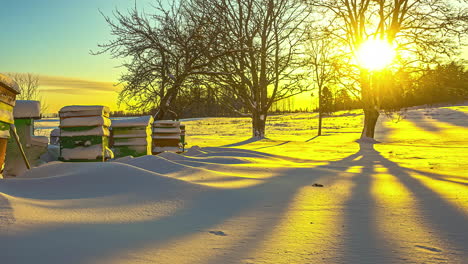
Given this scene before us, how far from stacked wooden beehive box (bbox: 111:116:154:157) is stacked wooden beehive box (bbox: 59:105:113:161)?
175cm

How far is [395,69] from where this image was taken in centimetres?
1650

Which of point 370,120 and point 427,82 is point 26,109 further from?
point 427,82

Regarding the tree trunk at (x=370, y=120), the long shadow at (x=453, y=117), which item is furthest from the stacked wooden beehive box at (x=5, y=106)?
the long shadow at (x=453, y=117)

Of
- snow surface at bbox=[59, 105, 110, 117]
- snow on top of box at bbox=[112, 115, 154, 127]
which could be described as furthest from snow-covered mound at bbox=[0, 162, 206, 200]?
snow on top of box at bbox=[112, 115, 154, 127]

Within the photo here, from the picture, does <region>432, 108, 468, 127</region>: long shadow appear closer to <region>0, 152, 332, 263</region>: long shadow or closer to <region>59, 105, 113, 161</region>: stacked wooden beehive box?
<region>59, 105, 113, 161</region>: stacked wooden beehive box

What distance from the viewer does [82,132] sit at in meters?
6.92

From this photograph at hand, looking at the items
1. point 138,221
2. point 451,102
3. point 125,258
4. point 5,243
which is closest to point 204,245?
point 125,258

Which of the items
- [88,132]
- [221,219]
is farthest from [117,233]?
[88,132]

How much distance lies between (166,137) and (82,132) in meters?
3.42

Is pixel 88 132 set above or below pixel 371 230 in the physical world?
above

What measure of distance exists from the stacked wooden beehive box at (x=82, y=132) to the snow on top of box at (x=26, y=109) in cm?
44

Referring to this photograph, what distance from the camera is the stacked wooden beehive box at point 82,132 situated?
22.7 feet

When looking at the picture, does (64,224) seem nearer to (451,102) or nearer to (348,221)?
(348,221)

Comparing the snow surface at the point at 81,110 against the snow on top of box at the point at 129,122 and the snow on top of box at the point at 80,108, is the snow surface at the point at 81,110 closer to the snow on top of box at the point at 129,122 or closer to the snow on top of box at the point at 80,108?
the snow on top of box at the point at 80,108
